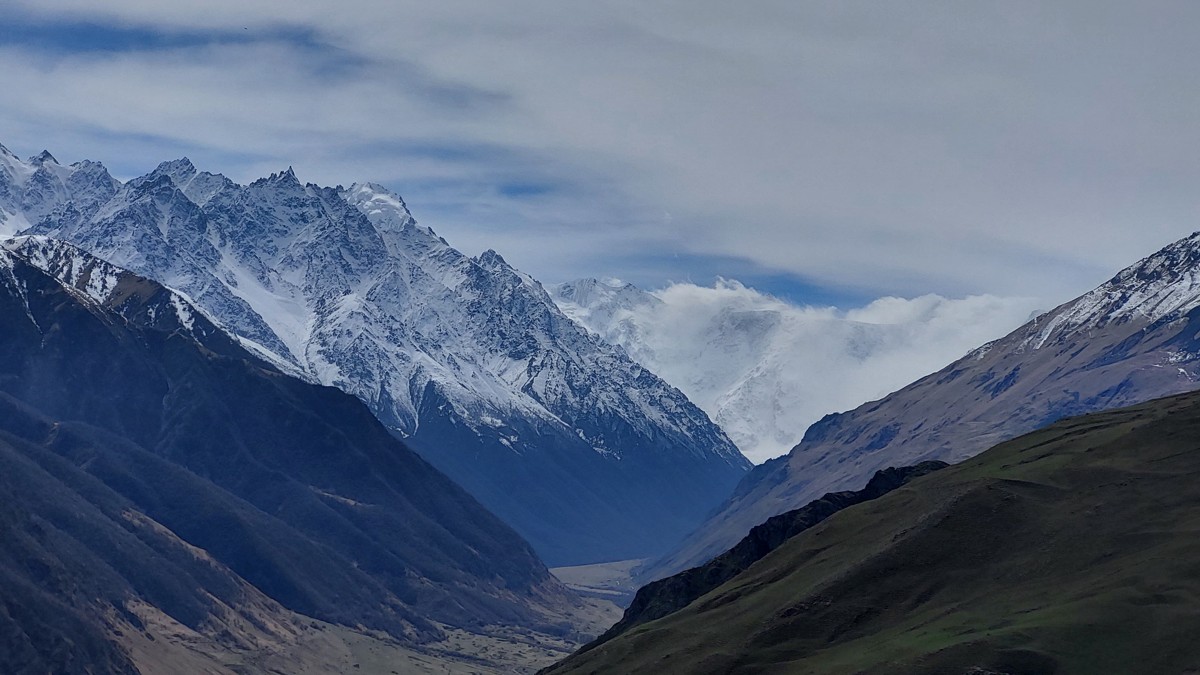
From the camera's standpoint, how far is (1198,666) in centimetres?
18050

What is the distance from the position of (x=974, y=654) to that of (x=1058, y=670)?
1049cm

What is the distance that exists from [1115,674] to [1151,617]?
1464cm

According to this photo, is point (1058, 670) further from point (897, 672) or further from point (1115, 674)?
point (897, 672)

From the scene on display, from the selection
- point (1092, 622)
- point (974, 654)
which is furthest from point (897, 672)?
point (1092, 622)

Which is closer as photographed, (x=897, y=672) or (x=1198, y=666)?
(x=1198, y=666)

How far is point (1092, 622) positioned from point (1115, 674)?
13243 millimetres

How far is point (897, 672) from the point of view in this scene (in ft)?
646

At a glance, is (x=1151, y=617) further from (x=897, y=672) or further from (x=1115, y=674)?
(x=897, y=672)

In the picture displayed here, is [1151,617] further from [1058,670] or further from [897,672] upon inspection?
[897,672]

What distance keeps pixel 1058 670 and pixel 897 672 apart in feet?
64.2

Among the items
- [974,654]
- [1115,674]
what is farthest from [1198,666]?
[974,654]

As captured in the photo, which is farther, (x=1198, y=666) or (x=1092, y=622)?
(x=1092, y=622)

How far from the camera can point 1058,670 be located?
18838 centimetres

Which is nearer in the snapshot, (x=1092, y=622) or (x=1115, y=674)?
(x=1115, y=674)
